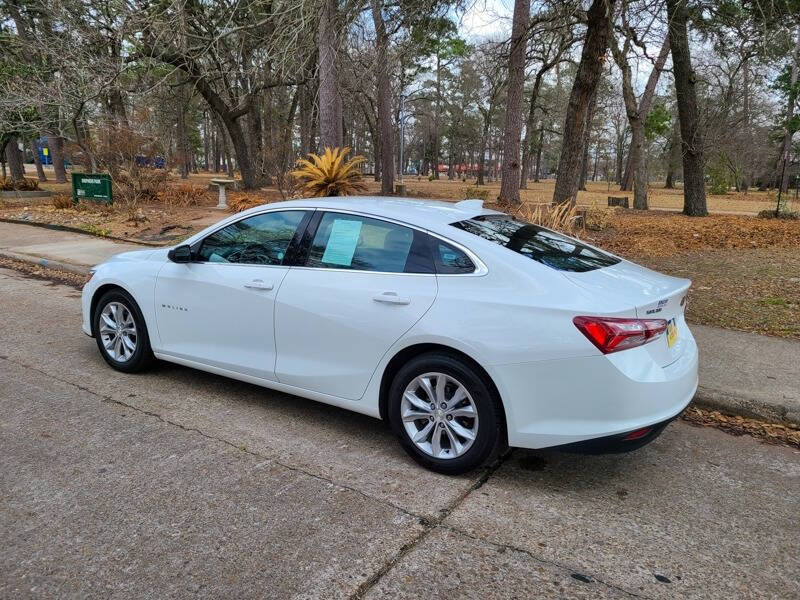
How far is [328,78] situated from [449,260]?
851 centimetres

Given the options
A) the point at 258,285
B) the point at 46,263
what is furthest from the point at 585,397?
the point at 46,263

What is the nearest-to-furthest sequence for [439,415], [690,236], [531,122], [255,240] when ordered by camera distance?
[439,415]
[255,240]
[690,236]
[531,122]

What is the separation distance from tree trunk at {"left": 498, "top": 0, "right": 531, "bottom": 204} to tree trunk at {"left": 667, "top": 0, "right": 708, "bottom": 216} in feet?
11.5

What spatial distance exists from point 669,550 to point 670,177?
59.8 m

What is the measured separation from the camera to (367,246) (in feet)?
12.5

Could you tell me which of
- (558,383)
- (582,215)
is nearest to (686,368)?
(558,383)

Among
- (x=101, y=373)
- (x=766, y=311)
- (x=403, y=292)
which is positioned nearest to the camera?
(x=403, y=292)

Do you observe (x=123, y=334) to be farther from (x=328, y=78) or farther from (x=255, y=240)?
(x=328, y=78)

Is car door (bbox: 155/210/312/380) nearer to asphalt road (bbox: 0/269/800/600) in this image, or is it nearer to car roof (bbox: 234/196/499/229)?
car roof (bbox: 234/196/499/229)

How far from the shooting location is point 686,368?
3.38 m

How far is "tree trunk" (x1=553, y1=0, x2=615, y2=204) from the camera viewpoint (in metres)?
9.92

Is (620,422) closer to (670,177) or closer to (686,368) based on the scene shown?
(686,368)

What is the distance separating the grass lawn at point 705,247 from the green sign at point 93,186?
0.29 meters

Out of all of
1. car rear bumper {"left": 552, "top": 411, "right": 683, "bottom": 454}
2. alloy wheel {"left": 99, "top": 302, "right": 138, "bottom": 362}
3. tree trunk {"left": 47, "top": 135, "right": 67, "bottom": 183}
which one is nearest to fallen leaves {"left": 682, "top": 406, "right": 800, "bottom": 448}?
car rear bumper {"left": 552, "top": 411, "right": 683, "bottom": 454}
